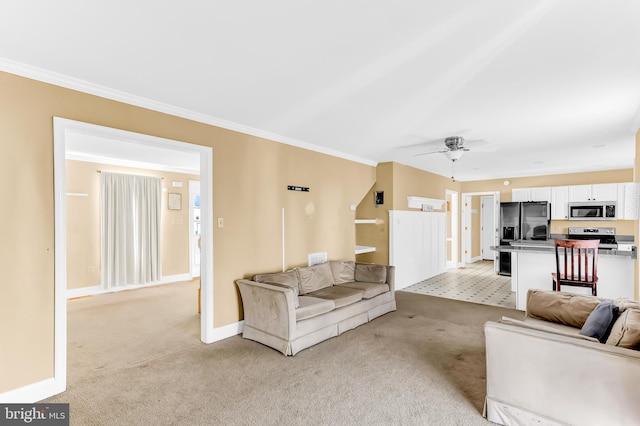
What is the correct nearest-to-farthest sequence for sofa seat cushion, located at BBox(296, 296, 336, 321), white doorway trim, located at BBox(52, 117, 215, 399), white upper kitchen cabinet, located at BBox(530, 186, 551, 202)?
1. white doorway trim, located at BBox(52, 117, 215, 399)
2. sofa seat cushion, located at BBox(296, 296, 336, 321)
3. white upper kitchen cabinet, located at BBox(530, 186, 551, 202)

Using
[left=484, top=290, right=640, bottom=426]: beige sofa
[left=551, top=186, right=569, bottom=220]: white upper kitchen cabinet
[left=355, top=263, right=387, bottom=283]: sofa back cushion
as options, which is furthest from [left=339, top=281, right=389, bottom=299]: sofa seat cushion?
[left=551, top=186, right=569, bottom=220]: white upper kitchen cabinet

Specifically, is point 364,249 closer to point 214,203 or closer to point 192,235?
point 214,203

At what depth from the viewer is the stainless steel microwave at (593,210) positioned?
265 inches

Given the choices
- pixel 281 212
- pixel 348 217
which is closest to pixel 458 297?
pixel 348 217

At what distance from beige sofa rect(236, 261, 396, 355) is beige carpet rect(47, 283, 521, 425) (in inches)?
5.7

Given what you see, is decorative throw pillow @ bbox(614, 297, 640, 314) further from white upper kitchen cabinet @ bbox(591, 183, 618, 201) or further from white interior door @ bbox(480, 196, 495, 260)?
white interior door @ bbox(480, 196, 495, 260)

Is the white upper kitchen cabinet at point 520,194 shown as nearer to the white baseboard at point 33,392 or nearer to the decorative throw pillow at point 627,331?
the decorative throw pillow at point 627,331

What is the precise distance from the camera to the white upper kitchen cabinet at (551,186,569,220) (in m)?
7.24

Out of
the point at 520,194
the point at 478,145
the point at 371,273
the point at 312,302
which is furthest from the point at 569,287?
the point at 520,194

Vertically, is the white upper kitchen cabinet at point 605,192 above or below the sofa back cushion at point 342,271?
above

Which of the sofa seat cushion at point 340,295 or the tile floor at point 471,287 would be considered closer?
the sofa seat cushion at point 340,295

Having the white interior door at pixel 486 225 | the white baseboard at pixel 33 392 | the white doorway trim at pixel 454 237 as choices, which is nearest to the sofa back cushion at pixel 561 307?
the white baseboard at pixel 33 392

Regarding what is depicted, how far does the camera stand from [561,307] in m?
2.85

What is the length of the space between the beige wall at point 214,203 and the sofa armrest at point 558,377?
2800mm
